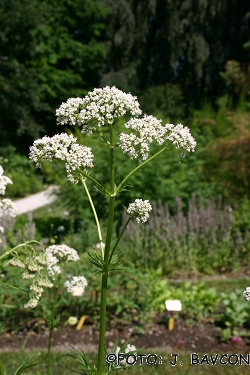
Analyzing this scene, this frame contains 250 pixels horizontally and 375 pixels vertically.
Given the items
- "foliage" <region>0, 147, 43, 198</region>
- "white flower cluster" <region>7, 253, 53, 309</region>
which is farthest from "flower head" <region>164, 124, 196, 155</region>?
"foliage" <region>0, 147, 43, 198</region>

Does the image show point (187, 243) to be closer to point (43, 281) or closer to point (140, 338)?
point (140, 338)

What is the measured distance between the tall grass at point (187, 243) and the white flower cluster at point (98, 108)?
4113 mm

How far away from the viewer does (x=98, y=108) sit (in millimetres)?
1432

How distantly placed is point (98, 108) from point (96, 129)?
7 centimetres

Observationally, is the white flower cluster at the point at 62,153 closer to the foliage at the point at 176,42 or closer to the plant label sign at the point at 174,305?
the plant label sign at the point at 174,305

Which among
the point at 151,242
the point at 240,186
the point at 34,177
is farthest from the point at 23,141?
the point at 151,242

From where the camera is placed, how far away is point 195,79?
19594mm

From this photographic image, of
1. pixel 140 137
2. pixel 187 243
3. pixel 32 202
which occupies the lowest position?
pixel 140 137

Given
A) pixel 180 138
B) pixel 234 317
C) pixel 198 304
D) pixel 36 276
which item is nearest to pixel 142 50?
pixel 198 304

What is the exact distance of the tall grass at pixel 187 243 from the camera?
5.61m

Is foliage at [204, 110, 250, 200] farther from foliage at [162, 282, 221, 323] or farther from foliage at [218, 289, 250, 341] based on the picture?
foliage at [218, 289, 250, 341]

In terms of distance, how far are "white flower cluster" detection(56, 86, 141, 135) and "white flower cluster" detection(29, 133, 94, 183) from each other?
8 cm

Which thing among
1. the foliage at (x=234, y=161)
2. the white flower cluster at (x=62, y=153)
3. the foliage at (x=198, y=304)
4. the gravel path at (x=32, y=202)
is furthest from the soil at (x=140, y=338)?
the gravel path at (x=32, y=202)

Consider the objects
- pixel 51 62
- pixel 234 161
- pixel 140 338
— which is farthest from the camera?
pixel 51 62
